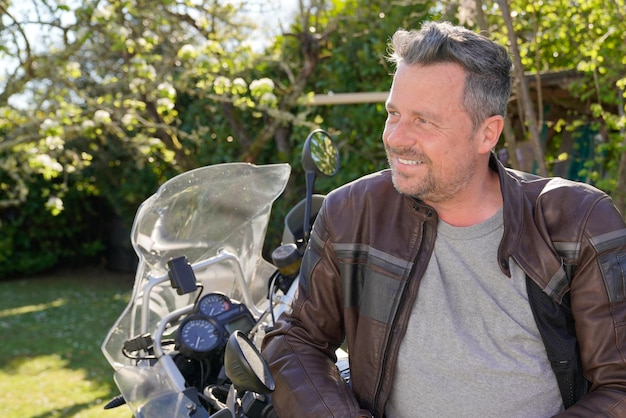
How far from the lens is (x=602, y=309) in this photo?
5.67 feet

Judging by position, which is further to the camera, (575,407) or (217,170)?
(217,170)

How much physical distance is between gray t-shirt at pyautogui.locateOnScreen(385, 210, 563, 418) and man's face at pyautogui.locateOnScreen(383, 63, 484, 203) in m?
0.16

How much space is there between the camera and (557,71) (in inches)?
206

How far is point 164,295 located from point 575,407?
134 cm

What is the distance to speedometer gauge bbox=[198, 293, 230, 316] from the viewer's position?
243 centimetres

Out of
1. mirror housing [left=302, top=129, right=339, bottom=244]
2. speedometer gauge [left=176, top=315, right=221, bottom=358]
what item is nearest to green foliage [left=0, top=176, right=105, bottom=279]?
mirror housing [left=302, top=129, right=339, bottom=244]

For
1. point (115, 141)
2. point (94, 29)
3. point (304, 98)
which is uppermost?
point (94, 29)

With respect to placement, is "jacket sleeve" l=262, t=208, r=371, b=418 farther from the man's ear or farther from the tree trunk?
the tree trunk

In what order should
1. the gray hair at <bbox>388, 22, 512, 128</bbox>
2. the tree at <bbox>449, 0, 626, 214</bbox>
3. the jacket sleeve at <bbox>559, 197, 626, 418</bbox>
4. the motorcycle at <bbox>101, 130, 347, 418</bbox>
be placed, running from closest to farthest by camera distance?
the jacket sleeve at <bbox>559, 197, 626, 418</bbox>
the gray hair at <bbox>388, 22, 512, 128</bbox>
the motorcycle at <bbox>101, 130, 347, 418</bbox>
the tree at <bbox>449, 0, 626, 214</bbox>

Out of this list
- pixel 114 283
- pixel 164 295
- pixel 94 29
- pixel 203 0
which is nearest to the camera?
pixel 164 295

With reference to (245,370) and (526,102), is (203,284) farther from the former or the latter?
(526,102)

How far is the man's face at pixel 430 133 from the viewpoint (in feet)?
6.05

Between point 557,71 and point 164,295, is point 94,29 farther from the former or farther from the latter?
point 164,295

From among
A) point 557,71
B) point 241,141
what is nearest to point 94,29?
point 241,141
